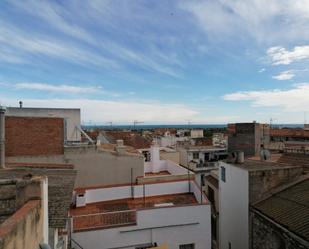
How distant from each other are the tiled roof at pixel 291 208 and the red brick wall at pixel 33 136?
12869 mm

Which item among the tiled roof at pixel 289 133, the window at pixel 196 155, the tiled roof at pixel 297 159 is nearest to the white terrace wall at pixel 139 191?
the tiled roof at pixel 297 159

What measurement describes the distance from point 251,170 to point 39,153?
513 inches

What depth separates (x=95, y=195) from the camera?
16.2m

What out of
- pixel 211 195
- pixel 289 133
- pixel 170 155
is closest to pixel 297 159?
pixel 211 195

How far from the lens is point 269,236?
12055 mm

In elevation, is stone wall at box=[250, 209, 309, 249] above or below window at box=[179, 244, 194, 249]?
above

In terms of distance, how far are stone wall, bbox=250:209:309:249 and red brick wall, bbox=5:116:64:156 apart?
12.4m

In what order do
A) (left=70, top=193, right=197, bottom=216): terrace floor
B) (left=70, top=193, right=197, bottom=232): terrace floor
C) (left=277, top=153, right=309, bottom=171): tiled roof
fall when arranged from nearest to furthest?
(left=70, top=193, right=197, bottom=232): terrace floor < (left=70, top=193, right=197, bottom=216): terrace floor < (left=277, top=153, right=309, bottom=171): tiled roof

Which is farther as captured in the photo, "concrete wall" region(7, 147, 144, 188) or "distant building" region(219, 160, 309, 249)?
"concrete wall" region(7, 147, 144, 188)

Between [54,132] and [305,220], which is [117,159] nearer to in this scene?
[54,132]

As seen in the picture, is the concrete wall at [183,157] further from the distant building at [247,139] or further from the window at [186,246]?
the window at [186,246]

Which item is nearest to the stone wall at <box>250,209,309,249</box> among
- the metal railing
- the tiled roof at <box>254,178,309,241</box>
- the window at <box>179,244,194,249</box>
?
the tiled roof at <box>254,178,309,241</box>

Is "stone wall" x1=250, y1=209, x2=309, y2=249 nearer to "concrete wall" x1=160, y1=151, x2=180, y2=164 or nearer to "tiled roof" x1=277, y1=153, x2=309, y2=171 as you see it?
"tiled roof" x1=277, y1=153, x2=309, y2=171

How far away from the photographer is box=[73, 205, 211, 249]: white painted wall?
461 inches
